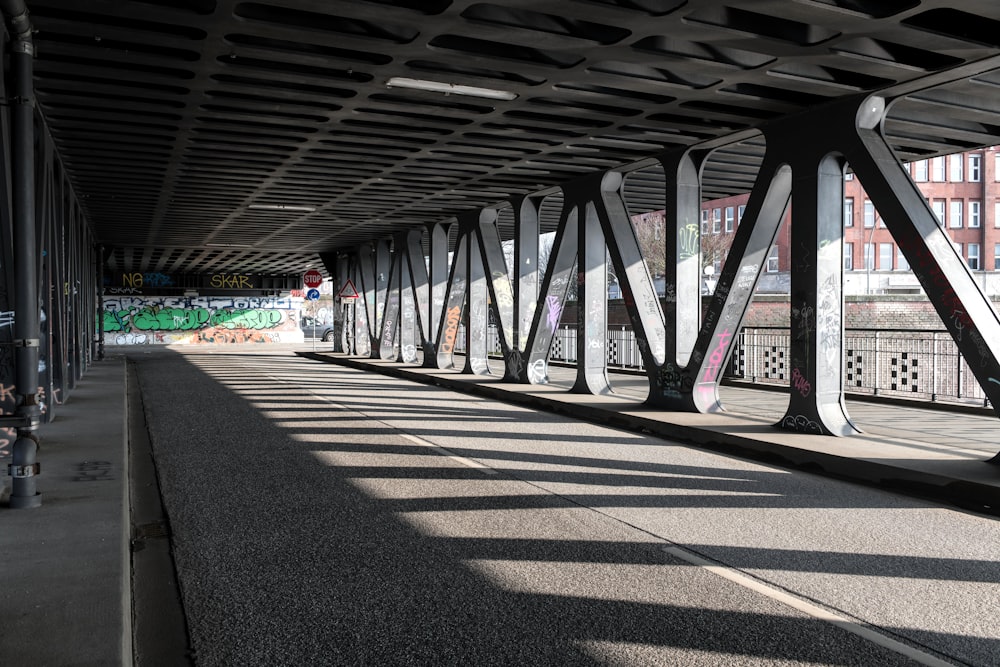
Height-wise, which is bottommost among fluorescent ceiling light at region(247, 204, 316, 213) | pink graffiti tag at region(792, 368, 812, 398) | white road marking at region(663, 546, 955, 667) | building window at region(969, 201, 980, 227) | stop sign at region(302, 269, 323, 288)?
white road marking at region(663, 546, 955, 667)

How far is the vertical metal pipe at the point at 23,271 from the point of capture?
6.46m

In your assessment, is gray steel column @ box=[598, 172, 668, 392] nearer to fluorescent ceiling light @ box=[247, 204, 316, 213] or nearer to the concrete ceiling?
the concrete ceiling

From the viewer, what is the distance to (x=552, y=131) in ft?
43.3

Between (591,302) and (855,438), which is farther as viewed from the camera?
(591,302)

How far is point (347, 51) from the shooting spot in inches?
367

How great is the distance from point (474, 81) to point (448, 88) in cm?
54

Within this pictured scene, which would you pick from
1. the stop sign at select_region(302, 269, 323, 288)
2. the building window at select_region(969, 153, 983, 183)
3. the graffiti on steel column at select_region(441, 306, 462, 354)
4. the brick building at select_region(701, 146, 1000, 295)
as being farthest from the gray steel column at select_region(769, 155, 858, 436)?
the building window at select_region(969, 153, 983, 183)

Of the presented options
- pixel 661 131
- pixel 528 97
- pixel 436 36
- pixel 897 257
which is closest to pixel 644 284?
pixel 661 131

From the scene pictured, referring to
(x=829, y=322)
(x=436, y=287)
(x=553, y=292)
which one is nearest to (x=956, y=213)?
(x=436, y=287)

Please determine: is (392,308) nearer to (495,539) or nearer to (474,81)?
(474,81)

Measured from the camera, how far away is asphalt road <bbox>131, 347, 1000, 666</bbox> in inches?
168

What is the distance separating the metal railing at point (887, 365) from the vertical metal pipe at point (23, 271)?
1251 centimetres

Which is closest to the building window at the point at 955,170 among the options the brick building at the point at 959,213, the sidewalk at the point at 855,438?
the brick building at the point at 959,213

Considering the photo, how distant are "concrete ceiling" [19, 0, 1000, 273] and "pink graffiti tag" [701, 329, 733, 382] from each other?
10.1 ft
